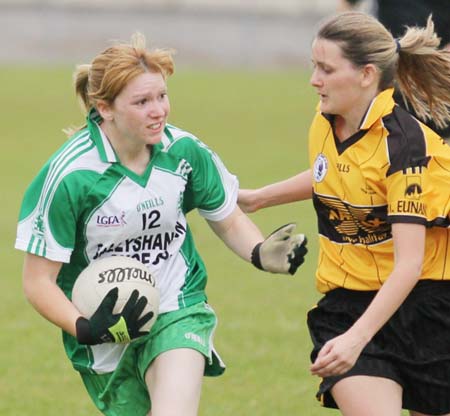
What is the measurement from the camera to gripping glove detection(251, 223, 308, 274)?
5414 millimetres

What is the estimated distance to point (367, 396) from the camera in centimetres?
510

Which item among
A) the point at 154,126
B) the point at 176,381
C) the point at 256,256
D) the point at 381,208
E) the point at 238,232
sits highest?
the point at 154,126

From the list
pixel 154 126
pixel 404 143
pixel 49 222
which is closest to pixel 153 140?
pixel 154 126

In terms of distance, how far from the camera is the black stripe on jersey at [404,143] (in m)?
5.04

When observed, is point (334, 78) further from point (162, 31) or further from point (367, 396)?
point (162, 31)

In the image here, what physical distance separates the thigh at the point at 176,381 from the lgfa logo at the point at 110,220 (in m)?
0.55

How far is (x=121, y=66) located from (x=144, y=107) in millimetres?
183

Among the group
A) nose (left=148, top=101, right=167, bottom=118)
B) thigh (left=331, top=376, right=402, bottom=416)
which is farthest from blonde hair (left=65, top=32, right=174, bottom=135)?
thigh (left=331, top=376, right=402, bottom=416)

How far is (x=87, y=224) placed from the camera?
17.4 feet

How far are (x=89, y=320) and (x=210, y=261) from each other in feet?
20.4

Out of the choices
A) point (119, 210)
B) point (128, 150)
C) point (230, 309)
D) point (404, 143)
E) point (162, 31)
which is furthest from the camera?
point (162, 31)

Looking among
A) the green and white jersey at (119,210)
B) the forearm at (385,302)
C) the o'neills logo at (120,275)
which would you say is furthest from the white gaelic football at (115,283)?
the forearm at (385,302)

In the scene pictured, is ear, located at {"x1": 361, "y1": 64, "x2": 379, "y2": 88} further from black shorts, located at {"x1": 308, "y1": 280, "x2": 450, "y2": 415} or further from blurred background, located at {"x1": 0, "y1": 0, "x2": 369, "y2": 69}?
blurred background, located at {"x1": 0, "y1": 0, "x2": 369, "y2": 69}

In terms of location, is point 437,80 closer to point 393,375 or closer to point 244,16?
point 393,375
